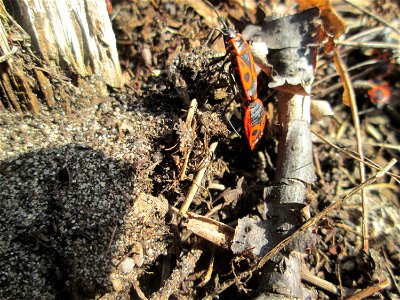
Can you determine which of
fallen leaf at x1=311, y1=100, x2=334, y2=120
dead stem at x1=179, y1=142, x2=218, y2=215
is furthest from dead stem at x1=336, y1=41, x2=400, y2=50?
dead stem at x1=179, y1=142, x2=218, y2=215

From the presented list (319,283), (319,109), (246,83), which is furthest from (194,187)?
(319,109)

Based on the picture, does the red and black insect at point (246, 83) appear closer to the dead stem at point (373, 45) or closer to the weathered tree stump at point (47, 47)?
the weathered tree stump at point (47, 47)

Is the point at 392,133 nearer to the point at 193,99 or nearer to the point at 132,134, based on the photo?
the point at 193,99

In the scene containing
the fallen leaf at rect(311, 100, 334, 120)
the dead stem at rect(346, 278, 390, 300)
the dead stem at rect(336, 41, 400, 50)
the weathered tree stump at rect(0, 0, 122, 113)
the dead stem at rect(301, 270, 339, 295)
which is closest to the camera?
the weathered tree stump at rect(0, 0, 122, 113)

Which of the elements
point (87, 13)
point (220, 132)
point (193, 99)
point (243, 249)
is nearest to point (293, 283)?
point (243, 249)

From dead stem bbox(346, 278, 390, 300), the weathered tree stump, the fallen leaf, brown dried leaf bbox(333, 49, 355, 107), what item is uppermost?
the weathered tree stump

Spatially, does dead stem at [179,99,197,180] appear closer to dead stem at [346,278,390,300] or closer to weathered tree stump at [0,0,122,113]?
weathered tree stump at [0,0,122,113]

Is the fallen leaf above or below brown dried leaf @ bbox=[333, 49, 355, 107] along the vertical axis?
A: below
